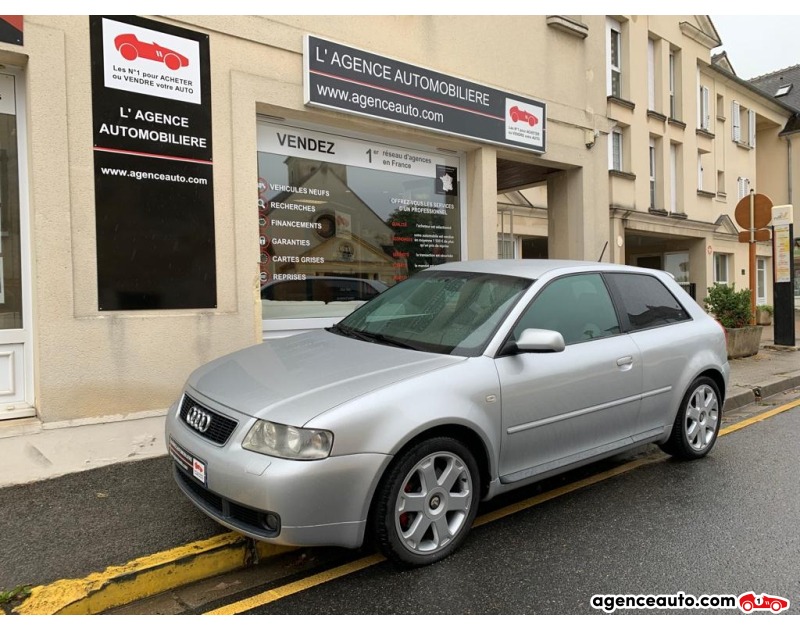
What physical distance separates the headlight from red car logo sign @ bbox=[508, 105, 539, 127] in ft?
23.5

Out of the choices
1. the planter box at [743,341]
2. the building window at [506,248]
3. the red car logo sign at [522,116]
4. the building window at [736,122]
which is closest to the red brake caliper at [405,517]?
the red car logo sign at [522,116]

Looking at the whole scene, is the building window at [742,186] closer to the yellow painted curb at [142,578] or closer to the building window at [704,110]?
the building window at [704,110]

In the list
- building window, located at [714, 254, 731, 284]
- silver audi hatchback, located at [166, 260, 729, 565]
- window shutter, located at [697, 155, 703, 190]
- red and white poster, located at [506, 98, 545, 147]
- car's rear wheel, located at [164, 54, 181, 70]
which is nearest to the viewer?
silver audi hatchback, located at [166, 260, 729, 565]

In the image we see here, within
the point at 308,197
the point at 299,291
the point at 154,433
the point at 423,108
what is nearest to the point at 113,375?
the point at 154,433

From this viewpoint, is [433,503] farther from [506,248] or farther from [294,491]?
[506,248]

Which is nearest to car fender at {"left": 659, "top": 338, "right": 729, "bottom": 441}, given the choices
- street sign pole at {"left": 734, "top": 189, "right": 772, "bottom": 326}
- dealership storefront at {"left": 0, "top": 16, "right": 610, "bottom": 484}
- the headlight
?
the headlight

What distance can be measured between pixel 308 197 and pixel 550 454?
15.5ft

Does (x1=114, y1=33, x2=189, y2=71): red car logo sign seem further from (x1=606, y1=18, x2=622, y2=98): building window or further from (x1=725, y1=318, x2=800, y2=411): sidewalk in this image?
(x1=606, y1=18, x2=622, y2=98): building window

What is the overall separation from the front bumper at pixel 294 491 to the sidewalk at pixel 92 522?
59 centimetres

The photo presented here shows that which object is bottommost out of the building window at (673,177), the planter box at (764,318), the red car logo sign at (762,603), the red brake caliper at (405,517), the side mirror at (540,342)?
the red car logo sign at (762,603)

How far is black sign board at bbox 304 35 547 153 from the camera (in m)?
6.84

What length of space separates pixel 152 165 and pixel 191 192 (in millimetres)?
435

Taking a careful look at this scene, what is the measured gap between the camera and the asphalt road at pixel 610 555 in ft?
Result: 9.32

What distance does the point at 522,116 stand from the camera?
8859 mm
